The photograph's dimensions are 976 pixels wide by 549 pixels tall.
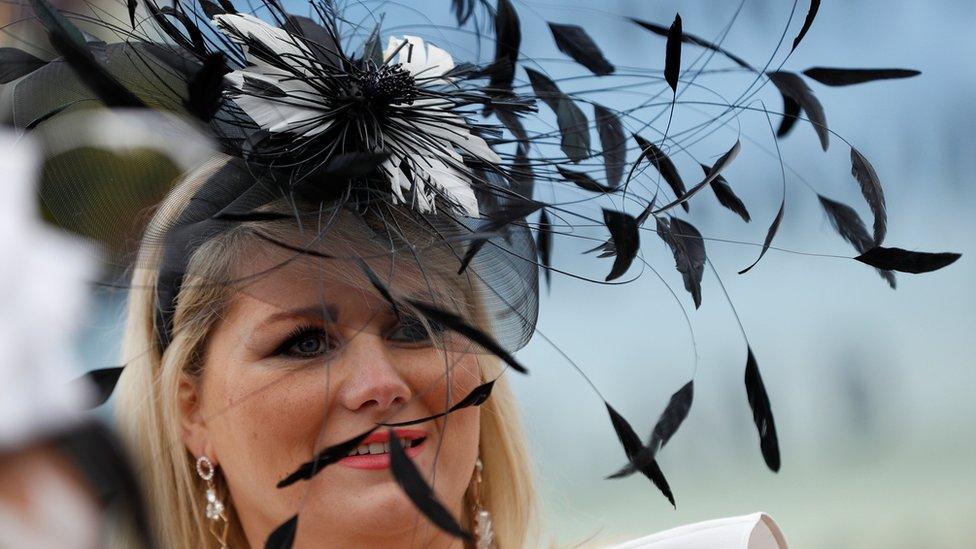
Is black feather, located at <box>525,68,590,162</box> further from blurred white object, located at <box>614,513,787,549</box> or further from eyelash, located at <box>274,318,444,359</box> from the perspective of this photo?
blurred white object, located at <box>614,513,787,549</box>

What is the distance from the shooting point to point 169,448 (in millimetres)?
1256

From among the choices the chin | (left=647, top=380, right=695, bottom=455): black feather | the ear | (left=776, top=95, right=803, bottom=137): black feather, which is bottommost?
the chin

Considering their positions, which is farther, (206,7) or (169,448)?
(169,448)

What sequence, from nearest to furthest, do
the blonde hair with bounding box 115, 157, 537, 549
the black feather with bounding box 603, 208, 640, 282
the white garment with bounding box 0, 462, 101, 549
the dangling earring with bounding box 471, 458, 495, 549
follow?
the white garment with bounding box 0, 462, 101, 549 < the black feather with bounding box 603, 208, 640, 282 < the blonde hair with bounding box 115, 157, 537, 549 < the dangling earring with bounding box 471, 458, 495, 549

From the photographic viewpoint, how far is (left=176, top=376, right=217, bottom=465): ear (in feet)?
3.98

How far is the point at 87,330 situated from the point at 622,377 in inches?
120

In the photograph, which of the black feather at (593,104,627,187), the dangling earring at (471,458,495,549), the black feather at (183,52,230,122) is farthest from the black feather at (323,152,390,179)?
Answer: the dangling earring at (471,458,495,549)

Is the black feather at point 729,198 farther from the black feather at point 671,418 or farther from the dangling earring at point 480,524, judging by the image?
the dangling earring at point 480,524

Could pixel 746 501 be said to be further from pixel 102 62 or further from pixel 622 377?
pixel 102 62

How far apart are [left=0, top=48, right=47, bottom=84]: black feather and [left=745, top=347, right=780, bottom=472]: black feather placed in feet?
2.44

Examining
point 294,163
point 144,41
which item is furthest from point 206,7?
point 294,163

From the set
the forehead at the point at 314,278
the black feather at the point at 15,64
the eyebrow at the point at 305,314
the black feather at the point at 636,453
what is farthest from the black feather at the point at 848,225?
the black feather at the point at 15,64

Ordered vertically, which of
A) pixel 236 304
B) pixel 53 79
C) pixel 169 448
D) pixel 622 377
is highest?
pixel 53 79

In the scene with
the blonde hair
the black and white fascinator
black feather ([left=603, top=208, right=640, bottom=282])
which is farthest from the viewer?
the blonde hair
